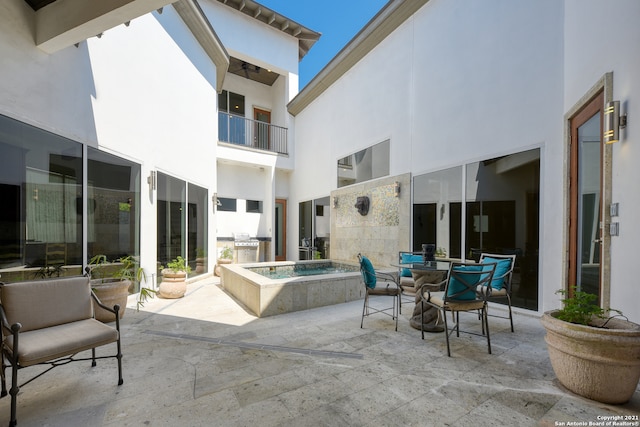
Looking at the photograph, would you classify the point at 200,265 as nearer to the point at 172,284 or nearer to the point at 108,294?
the point at 172,284

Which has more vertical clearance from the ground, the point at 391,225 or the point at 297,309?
the point at 391,225

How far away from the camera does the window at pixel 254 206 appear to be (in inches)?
408

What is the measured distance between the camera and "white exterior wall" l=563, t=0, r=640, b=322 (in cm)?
234

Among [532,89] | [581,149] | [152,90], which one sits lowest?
[581,149]

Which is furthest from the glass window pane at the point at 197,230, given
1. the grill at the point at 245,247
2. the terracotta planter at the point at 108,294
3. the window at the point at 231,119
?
the window at the point at 231,119

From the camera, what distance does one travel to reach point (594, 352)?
1985 millimetres

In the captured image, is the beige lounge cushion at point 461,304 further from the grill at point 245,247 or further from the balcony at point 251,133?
the balcony at point 251,133

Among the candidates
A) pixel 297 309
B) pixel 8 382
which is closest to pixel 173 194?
pixel 297 309

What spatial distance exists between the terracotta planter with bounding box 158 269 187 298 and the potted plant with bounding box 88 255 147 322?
20.9 inches

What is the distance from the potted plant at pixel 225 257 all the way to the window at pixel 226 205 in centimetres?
134

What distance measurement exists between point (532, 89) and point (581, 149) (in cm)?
118

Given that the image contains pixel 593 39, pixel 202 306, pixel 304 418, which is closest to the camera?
pixel 304 418

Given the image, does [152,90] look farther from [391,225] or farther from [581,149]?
[581,149]

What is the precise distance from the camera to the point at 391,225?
668 cm
